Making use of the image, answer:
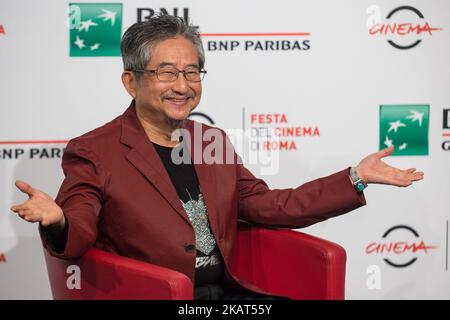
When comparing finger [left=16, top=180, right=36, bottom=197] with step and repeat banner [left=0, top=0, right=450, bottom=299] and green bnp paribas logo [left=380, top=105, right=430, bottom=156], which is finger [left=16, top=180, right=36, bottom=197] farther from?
green bnp paribas logo [left=380, top=105, right=430, bottom=156]

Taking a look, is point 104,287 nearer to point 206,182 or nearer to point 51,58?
point 206,182

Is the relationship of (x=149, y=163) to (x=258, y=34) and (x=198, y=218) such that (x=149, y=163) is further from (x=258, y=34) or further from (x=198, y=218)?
(x=258, y=34)

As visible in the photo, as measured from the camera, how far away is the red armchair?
196 centimetres

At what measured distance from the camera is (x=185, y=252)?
2195mm

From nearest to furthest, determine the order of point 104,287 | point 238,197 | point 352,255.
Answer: point 104,287
point 238,197
point 352,255

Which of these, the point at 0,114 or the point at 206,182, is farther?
the point at 0,114

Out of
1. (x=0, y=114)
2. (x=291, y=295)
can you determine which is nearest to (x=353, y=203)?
(x=291, y=295)

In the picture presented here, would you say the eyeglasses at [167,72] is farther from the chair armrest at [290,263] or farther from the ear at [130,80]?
the chair armrest at [290,263]

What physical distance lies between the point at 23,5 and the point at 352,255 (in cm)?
184

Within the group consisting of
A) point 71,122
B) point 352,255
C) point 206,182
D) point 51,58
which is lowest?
point 352,255

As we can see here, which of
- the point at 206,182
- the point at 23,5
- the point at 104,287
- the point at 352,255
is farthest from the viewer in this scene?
the point at 352,255

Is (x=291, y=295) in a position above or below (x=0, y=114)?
below

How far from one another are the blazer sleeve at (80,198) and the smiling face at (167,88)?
0.26 metres

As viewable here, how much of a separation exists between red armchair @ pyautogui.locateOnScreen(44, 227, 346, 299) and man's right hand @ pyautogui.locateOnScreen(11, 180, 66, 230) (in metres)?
0.23
